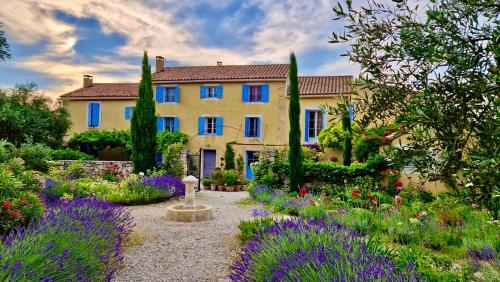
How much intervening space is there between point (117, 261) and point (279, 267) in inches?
106

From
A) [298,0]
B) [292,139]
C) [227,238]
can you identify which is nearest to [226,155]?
[292,139]

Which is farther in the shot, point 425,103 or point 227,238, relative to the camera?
point 227,238

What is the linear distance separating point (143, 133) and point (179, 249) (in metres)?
9.83

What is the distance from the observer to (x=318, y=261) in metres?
3.17

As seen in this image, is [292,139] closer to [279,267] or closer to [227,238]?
[227,238]

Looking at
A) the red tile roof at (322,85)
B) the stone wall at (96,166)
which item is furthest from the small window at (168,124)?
the red tile roof at (322,85)

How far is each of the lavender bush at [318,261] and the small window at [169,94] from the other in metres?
19.8

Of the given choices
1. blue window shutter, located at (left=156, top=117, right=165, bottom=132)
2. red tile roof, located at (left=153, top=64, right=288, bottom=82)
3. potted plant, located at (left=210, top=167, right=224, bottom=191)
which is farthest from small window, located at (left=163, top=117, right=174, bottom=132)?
potted plant, located at (left=210, top=167, right=224, bottom=191)

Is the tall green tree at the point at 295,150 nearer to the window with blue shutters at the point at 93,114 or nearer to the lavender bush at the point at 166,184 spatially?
the lavender bush at the point at 166,184

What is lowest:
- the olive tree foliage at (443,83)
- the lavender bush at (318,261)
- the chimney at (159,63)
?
the lavender bush at (318,261)

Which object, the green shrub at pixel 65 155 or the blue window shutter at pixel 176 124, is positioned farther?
the blue window shutter at pixel 176 124

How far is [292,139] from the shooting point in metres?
13.0

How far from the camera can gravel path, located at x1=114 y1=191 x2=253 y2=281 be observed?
5.04 meters

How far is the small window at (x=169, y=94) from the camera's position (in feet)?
77.1
